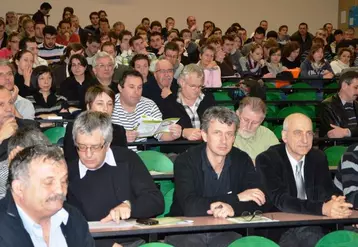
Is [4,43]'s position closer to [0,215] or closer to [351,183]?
[351,183]

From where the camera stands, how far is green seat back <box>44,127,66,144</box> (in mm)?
5316

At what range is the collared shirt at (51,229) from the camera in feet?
8.23

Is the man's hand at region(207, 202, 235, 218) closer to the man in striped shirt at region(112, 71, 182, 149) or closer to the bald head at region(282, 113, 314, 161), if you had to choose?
the bald head at region(282, 113, 314, 161)

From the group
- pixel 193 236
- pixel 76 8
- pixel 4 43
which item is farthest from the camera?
pixel 76 8

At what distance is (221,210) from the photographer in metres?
3.53

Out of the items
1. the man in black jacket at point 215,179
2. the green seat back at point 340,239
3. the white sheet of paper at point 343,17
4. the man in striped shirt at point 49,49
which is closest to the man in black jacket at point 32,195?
Result: the man in black jacket at point 215,179

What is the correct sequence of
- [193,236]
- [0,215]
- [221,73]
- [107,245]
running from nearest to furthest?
[0,215]
[107,245]
[193,236]
[221,73]

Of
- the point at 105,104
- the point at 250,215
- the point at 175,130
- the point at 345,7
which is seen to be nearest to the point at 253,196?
the point at 250,215

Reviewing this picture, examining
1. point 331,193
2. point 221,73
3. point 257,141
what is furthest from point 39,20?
point 331,193

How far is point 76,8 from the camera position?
13.4m

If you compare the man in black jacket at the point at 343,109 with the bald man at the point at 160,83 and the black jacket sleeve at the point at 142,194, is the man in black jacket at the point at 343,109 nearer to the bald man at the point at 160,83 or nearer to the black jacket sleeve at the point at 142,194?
the bald man at the point at 160,83

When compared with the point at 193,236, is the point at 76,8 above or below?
above

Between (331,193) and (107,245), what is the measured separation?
4.99 feet

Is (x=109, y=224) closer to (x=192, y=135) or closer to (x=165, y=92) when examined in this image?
(x=192, y=135)
